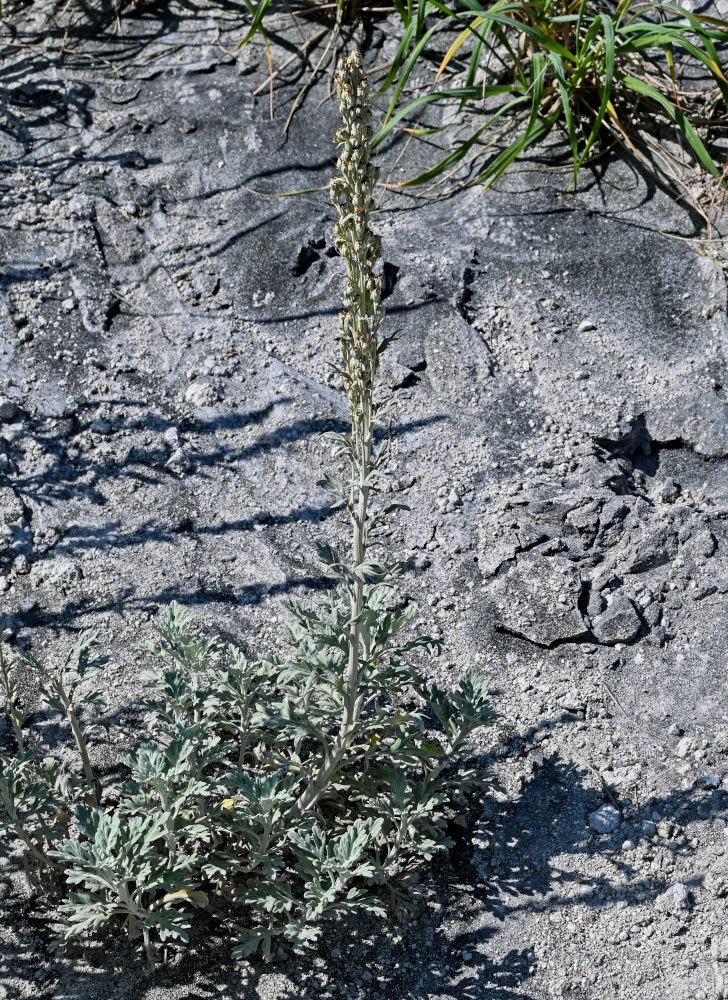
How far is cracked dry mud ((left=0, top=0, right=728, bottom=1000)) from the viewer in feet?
8.79

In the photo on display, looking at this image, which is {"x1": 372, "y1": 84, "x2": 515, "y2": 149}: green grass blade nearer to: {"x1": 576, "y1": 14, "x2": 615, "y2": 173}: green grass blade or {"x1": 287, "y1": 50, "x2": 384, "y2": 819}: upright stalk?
{"x1": 576, "y1": 14, "x2": 615, "y2": 173}: green grass blade

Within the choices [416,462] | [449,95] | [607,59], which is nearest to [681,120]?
[607,59]

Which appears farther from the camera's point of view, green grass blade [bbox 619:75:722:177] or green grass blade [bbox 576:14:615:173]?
green grass blade [bbox 619:75:722:177]

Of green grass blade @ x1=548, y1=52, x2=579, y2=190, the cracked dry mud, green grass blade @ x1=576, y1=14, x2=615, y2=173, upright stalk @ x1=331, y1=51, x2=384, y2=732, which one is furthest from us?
green grass blade @ x1=548, y1=52, x2=579, y2=190

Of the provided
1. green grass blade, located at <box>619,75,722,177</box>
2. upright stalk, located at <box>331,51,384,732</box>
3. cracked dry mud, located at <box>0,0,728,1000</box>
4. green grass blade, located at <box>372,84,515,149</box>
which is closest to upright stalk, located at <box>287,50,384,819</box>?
upright stalk, located at <box>331,51,384,732</box>

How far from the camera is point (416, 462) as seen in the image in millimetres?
3650

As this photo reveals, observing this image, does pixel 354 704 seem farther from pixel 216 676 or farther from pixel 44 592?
pixel 44 592

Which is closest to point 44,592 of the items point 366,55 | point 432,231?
point 432,231

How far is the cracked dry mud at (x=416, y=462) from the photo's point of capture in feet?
8.79

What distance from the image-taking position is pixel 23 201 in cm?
436

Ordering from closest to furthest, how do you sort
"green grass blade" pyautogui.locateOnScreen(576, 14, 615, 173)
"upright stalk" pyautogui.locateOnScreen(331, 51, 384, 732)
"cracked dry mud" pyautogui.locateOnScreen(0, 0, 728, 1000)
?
"upright stalk" pyautogui.locateOnScreen(331, 51, 384, 732), "cracked dry mud" pyautogui.locateOnScreen(0, 0, 728, 1000), "green grass blade" pyautogui.locateOnScreen(576, 14, 615, 173)

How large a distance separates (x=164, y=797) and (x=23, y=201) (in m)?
2.92

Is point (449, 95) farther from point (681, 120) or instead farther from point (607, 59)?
point (681, 120)

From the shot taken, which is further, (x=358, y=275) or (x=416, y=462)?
(x=416, y=462)
